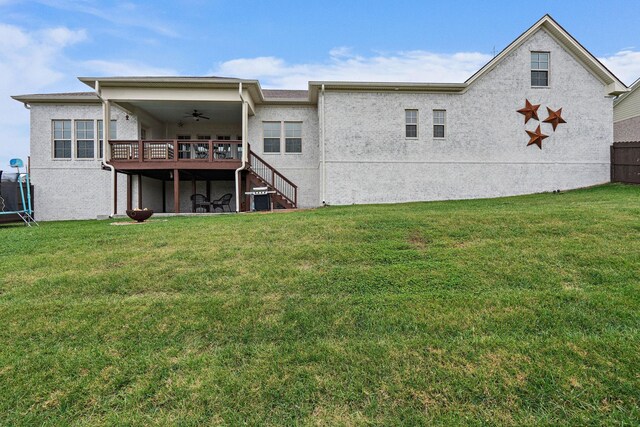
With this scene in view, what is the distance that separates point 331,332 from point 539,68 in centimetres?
1731

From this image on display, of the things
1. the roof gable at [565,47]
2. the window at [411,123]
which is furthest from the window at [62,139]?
the roof gable at [565,47]

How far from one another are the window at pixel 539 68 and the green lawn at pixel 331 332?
39.9ft

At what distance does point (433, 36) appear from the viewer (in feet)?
61.9

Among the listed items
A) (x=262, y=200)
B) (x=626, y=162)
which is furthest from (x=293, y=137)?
(x=626, y=162)

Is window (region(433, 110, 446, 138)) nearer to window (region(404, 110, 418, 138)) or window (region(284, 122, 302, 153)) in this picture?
window (region(404, 110, 418, 138))

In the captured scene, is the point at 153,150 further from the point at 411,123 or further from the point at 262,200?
the point at 411,123

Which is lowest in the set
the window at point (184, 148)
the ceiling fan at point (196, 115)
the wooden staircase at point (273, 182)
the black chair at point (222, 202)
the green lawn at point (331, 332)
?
the green lawn at point (331, 332)

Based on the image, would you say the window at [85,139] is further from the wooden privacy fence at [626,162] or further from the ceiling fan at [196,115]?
the wooden privacy fence at [626,162]

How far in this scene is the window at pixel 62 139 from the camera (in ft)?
52.9

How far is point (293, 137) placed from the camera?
16.5 metres

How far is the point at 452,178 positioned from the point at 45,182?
1778 centimetres

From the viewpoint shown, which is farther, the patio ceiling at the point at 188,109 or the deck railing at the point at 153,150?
the patio ceiling at the point at 188,109

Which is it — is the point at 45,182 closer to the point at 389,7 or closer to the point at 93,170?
the point at 93,170

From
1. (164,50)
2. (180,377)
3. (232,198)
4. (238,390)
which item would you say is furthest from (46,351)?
(164,50)
